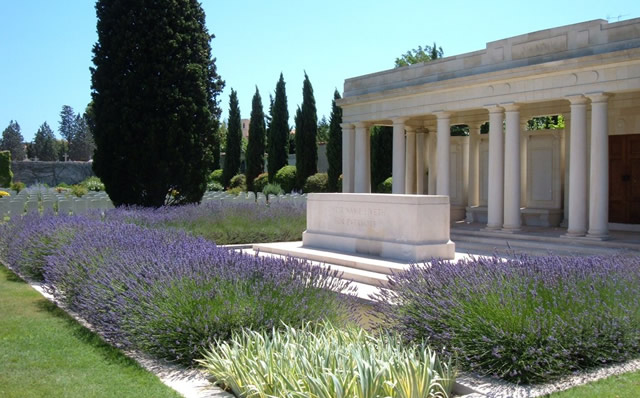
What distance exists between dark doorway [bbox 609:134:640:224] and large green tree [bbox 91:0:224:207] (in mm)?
11440

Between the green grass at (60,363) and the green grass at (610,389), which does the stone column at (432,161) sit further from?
the green grass at (610,389)

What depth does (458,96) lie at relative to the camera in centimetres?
1655

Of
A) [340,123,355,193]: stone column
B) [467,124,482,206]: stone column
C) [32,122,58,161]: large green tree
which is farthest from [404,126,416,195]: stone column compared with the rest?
[32,122,58,161]: large green tree

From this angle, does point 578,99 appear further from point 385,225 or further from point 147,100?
point 147,100

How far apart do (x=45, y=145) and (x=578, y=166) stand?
97.0 metres

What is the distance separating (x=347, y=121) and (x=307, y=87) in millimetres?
15976

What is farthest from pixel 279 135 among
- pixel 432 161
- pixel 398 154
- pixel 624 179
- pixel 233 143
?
pixel 624 179

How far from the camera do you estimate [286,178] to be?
35719mm

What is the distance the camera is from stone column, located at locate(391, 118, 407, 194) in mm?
19172

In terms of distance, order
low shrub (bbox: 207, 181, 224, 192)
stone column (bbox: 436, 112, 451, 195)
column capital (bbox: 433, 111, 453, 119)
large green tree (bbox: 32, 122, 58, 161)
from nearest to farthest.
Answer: column capital (bbox: 433, 111, 453, 119), stone column (bbox: 436, 112, 451, 195), low shrub (bbox: 207, 181, 224, 192), large green tree (bbox: 32, 122, 58, 161)

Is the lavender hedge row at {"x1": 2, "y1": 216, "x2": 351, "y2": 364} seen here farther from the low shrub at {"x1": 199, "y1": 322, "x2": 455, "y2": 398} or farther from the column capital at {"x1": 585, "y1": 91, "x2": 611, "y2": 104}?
the column capital at {"x1": 585, "y1": 91, "x2": 611, "y2": 104}

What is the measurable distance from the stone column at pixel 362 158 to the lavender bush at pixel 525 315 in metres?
14.3

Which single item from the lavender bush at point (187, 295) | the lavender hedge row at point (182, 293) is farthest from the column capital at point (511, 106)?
the lavender bush at point (187, 295)

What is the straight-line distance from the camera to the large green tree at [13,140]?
9756 cm
